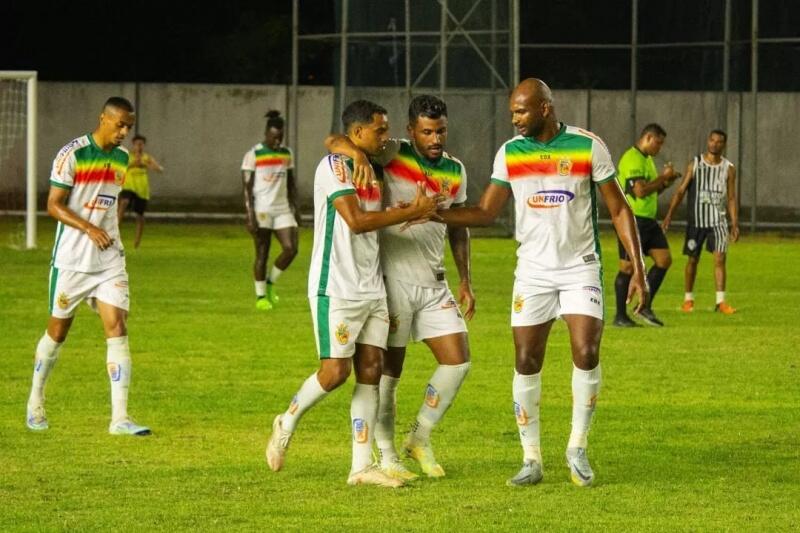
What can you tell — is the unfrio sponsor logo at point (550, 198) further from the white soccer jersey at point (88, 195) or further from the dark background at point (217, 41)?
the dark background at point (217, 41)

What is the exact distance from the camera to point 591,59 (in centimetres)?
4528

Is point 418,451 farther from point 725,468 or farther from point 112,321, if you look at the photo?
point 112,321

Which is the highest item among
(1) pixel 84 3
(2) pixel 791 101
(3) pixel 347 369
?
(1) pixel 84 3

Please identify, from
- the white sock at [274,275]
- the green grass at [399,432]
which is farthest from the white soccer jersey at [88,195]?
the white sock at [274,275]

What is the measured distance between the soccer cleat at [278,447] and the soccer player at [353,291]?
0.23 meters

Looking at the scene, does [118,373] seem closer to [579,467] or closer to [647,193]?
[579,467]

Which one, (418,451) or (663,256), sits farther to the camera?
(663,256)

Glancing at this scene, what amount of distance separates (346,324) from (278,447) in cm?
81

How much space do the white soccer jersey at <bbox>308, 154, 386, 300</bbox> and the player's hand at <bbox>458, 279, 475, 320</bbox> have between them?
28.0 inches

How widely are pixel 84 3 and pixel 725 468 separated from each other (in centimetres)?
4017

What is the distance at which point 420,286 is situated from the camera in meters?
9.09

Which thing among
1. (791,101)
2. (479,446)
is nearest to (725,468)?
(479,446)

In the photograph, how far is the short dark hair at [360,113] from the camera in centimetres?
880

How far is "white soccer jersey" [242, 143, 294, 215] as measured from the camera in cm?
2000
